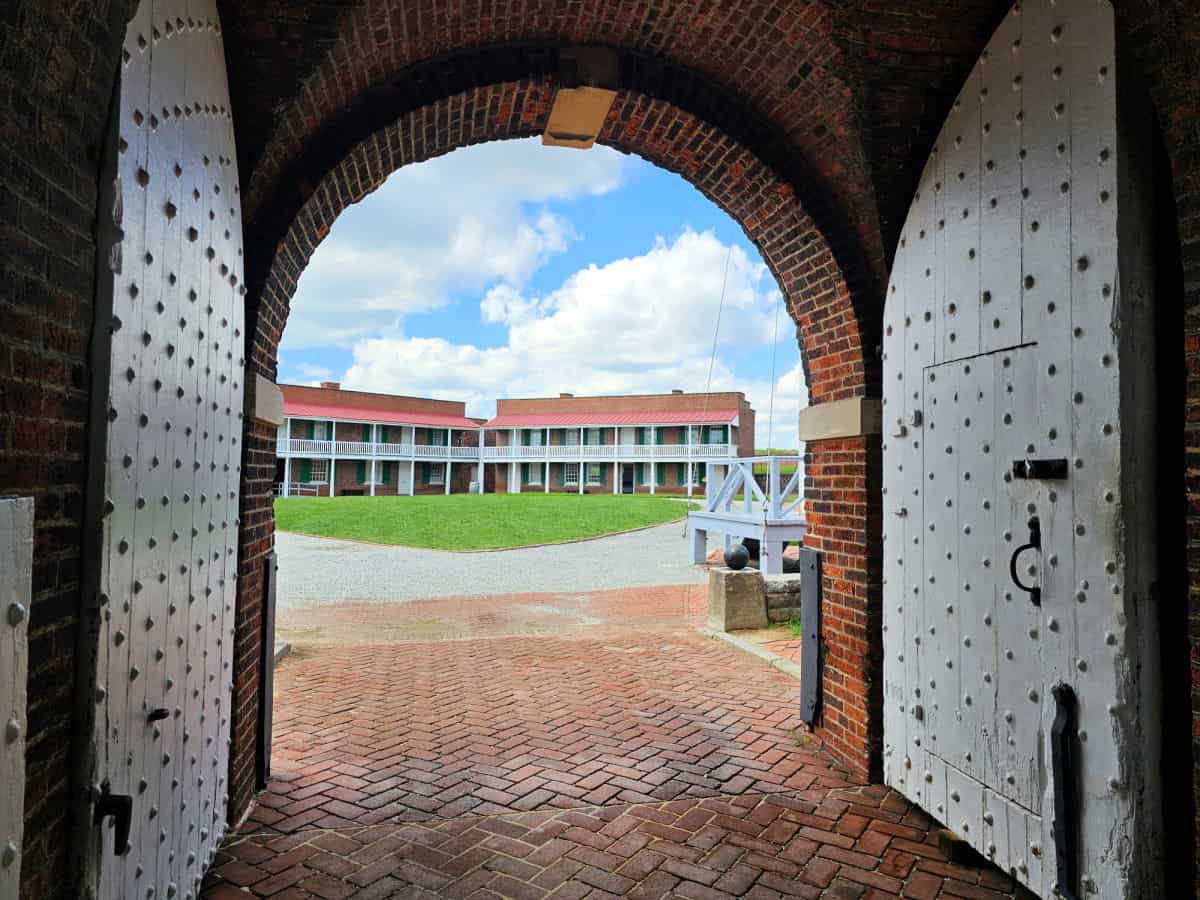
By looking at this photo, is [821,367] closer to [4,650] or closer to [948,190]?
[948,190]

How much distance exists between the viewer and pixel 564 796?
4.18 metres

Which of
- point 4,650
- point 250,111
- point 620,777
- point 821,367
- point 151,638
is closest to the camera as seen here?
point 4,650

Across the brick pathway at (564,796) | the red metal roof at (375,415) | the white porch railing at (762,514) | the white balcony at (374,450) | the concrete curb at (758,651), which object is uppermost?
the red metal roof at (375,415)

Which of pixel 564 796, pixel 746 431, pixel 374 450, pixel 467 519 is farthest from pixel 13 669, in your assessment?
pixel 746 431

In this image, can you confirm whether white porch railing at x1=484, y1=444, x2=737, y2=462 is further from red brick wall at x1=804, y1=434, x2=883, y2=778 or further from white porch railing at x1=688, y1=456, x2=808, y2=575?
red brick wall at x1=804, y1=434, x2=883, y2=778

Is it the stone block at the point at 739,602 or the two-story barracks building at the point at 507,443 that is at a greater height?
the two-story barracks building at the point at 507,443

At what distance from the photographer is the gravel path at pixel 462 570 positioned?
12672 millimetres

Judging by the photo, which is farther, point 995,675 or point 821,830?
point 821,830

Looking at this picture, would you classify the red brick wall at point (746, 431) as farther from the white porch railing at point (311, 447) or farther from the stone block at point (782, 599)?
the stone block at point (782, 599)

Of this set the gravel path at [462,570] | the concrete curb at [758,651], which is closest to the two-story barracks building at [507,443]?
the gravel path at [462,570]

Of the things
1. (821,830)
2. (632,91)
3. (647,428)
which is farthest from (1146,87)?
(647,428)

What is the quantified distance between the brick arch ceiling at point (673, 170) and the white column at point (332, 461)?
4209cm

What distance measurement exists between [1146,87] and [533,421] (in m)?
49.6

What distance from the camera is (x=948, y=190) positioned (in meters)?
3.74
